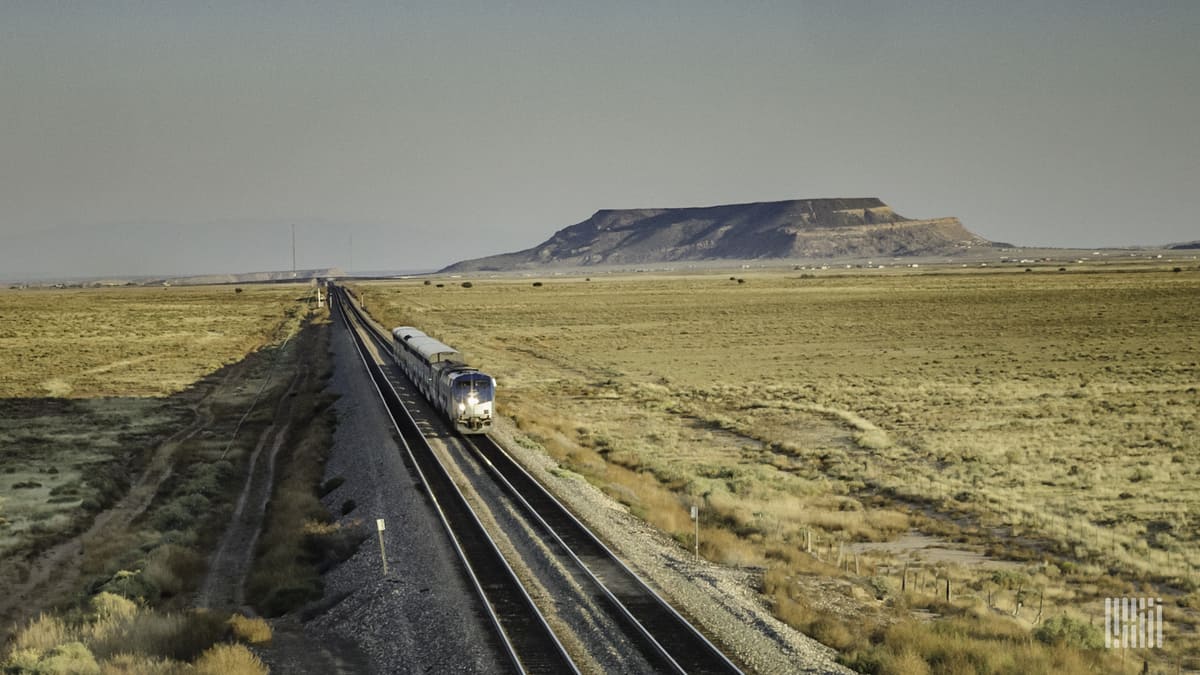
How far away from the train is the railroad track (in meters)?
1.62

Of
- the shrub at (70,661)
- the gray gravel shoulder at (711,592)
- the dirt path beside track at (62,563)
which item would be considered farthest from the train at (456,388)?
the shrub at (70,661)

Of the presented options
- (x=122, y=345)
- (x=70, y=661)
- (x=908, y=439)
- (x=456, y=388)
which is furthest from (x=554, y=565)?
(x=122, y=345)

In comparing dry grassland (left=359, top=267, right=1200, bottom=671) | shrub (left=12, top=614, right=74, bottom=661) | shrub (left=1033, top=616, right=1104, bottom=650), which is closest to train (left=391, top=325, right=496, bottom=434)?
dry grassland (left=359, top=267, right=1200, bottom=671)

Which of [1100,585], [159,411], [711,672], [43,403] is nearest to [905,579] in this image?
[1100,585]

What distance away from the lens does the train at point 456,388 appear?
112ft

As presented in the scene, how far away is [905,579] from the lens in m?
20.4

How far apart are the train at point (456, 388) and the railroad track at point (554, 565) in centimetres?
162

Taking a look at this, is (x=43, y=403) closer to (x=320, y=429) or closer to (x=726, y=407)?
(x=320, y=429)

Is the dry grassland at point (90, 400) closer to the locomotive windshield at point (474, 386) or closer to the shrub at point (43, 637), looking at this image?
the shrub at point (43, 637)

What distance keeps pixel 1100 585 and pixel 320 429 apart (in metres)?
28.4

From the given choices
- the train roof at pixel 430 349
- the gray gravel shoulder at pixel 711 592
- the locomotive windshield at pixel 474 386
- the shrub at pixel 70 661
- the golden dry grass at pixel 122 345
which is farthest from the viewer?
the golden dry grass at pixel 122 345

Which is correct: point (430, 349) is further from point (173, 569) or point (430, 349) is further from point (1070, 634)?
point (1070, 634)

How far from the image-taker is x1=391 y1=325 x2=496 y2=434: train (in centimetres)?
3403

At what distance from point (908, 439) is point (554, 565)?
2139 cm
